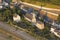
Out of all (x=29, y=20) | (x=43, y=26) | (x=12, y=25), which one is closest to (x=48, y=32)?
(x=43, y=26)

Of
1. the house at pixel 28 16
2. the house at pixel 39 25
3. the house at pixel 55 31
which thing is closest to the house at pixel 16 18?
the house at pixel 28 16

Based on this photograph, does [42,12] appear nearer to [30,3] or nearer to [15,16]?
[30,3]

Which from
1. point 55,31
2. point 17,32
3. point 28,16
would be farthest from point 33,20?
point 55,31

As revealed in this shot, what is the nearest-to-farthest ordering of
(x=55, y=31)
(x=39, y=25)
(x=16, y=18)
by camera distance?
1. (x=55, y=31)
2. (x=39, y=25)
3. (x=16, y=18)

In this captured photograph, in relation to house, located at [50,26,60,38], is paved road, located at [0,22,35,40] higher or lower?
lower

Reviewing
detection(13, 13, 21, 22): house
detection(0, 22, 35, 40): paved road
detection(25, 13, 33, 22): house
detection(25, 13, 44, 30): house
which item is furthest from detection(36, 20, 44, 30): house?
detection(13, 13, 21, 22): house

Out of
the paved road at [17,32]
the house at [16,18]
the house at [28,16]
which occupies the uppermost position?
the house at [28,16]

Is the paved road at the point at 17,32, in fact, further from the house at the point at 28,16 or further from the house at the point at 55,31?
the house at the point at 55,31

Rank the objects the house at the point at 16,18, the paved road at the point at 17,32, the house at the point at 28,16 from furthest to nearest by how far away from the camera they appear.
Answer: the house at the point at 16,18, the house at the point at 28,16, the paved road at the point at 17,32

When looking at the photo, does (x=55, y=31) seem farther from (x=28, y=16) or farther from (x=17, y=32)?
(x=17, y=32)

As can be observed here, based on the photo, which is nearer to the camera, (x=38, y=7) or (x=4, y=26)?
(x=38, y=7)

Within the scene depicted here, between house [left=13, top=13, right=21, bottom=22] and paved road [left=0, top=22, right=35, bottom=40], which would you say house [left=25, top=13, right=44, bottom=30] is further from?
paved road [left=0, top=22, right=35, bottom=40]
